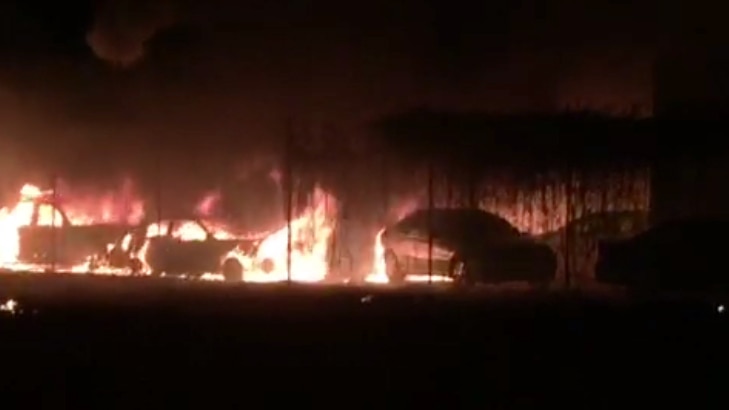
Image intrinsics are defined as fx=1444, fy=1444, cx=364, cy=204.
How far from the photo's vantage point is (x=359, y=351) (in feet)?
47.5

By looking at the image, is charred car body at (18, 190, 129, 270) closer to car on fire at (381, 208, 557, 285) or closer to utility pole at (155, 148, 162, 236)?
utility pole at (155, 148, 162, 236)

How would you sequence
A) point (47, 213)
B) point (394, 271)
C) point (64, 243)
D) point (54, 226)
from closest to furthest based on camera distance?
point (394, 271)
point (64, 243)
point (54, 226)
point (47, 213)

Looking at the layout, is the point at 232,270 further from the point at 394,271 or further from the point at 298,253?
the point at 394,271

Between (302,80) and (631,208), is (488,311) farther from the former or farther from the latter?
(302,80)

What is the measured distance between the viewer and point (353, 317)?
1823 cm

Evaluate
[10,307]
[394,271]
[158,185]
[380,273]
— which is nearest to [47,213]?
[158,185]

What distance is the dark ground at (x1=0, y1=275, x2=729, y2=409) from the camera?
38.4 ft

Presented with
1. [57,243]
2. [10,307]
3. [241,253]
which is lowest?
[10,307]

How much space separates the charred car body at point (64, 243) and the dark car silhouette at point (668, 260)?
11.8 meters

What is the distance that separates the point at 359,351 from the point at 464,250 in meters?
11.6

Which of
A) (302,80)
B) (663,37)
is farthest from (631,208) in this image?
(302,80)

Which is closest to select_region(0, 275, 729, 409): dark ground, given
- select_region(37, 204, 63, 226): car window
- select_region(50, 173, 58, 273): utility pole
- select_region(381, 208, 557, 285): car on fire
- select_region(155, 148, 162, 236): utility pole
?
select_region(381, 208, 557, 285): car on fire

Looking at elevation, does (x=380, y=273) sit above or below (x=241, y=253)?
below

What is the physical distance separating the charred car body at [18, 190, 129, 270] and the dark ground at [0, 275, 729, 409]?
9271 mm
